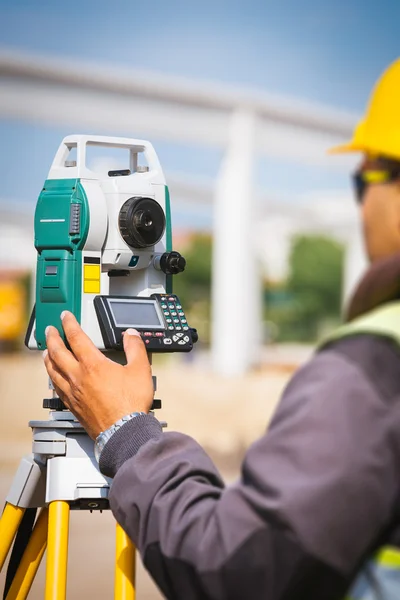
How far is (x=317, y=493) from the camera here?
1072mm

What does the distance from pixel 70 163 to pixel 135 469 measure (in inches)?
48.6

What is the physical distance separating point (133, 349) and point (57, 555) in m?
0.64

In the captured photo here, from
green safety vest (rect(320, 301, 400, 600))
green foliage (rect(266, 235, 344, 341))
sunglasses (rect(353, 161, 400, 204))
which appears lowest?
green foliage (rect(266, 235, 344, 341))

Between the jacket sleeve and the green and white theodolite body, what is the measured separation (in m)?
0.98

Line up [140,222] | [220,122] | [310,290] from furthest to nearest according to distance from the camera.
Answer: [310,290] → [220,122] → [140,222]

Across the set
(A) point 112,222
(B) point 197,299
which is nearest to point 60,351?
(A) point 112,222

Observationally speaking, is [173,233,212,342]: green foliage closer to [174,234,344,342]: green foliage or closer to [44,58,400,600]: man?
[174,234,344,342]: green foliage

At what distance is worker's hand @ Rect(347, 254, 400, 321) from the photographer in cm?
117

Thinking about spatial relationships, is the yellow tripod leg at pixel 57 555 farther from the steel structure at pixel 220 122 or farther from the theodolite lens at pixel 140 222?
the steel structure at pixel 220 122

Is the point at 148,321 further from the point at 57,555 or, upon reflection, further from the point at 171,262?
the point at 57,555

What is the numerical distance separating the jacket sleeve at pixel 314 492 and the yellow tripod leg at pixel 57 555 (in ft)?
3.27

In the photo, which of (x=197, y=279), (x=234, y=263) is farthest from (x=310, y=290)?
(x=234, y=263)

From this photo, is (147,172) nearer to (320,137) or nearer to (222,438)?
(222,438)

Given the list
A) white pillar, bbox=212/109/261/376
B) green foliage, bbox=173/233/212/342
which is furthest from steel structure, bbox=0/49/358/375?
green foliage, bbox=173/233/212/342
